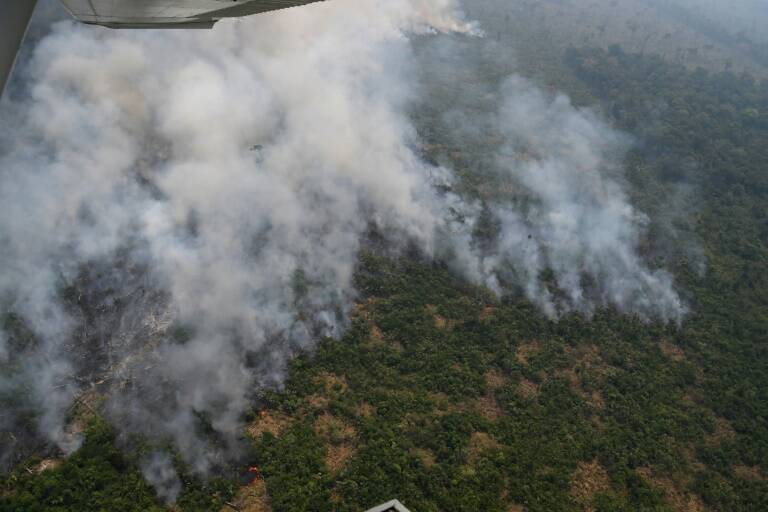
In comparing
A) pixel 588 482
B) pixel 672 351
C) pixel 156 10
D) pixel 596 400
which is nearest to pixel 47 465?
pixel 156 10

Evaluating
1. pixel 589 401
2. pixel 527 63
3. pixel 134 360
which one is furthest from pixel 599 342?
pixel 527 63

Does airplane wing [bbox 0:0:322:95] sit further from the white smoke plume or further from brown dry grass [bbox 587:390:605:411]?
the white smoke plume

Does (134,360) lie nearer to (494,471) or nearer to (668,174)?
(494,471)

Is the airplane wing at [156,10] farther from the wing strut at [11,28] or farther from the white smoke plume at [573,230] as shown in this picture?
the white smoke plume at [573,230]

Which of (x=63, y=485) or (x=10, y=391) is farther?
(x=10, y=391)

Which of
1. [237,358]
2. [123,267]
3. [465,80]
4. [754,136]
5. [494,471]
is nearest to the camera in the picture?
[494,471]

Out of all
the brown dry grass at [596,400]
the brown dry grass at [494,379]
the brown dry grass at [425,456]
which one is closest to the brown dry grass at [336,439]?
the brown dry grass at [425,456]

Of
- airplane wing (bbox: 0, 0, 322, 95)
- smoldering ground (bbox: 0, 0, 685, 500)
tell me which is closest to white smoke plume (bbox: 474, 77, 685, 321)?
smoldering ground (bbox: 0, 0, 685, 500)
